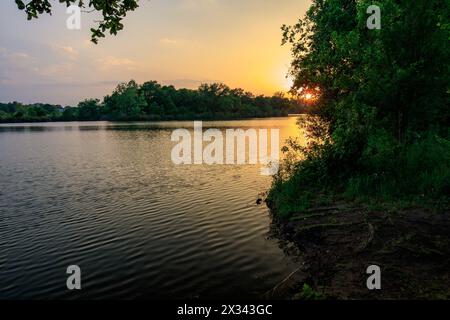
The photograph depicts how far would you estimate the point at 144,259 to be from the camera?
13000 mm

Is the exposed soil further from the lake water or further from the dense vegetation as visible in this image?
the dense vegetation

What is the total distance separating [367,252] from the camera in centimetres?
1105

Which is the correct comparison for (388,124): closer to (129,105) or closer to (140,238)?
(140,238)

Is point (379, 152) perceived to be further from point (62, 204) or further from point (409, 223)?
point (62, 204)

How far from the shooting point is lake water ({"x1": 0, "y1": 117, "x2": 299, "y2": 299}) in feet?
36.1

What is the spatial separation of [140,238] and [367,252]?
29.9ft

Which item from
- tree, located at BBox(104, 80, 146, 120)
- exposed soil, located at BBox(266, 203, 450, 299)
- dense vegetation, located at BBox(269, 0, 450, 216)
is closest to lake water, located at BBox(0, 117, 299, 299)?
exposed soil, located at BBox(266, 203, 450, 299)

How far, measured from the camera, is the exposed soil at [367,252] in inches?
343

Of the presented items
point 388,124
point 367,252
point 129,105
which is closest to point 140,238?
point 367,252

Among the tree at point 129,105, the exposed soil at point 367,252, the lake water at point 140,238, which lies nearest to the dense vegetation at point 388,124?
the exposed soil at point 367,252

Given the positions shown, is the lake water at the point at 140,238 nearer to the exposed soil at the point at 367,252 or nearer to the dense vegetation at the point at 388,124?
the exposed soil at the point at 367,252

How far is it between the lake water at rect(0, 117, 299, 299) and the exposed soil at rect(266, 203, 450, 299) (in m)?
0.99
